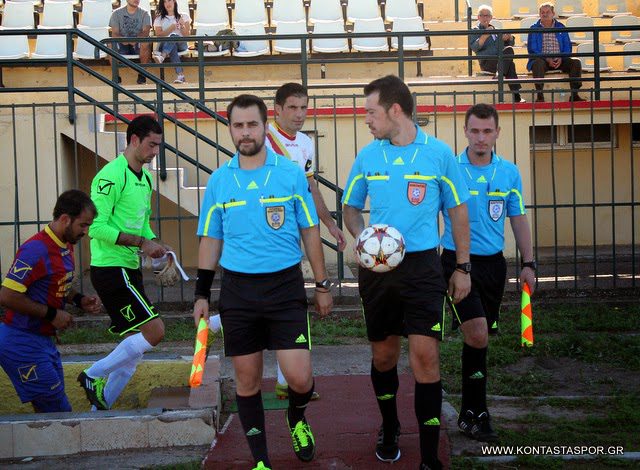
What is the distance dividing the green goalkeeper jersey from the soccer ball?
222cm

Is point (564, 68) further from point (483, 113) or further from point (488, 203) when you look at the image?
point (488, 203)

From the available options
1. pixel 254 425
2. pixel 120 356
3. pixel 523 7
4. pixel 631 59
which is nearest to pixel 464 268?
pixel 254 425

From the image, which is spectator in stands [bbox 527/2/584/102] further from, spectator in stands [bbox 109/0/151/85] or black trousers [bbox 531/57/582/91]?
spectator in stands [bbox 109/0/151/85]

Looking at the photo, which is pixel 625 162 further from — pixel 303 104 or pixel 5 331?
pixel 5 331

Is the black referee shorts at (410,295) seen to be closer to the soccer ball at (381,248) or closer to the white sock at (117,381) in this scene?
the soccer ball at (381,248)

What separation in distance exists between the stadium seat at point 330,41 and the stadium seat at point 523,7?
11.9 ft

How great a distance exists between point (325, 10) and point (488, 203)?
12073 millimetres

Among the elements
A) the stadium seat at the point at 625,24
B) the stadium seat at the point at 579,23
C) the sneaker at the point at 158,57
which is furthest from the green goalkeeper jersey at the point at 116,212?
the stadium seat at the point at 625,24

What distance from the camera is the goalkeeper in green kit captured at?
6887 mm

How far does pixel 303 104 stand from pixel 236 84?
7786 mm

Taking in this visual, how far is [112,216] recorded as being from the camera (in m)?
7.04

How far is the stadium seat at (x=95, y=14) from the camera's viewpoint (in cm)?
1711

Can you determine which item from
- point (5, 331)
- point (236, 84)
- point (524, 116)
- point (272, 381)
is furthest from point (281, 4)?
point (5, 331)

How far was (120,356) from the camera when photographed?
6.85 m
